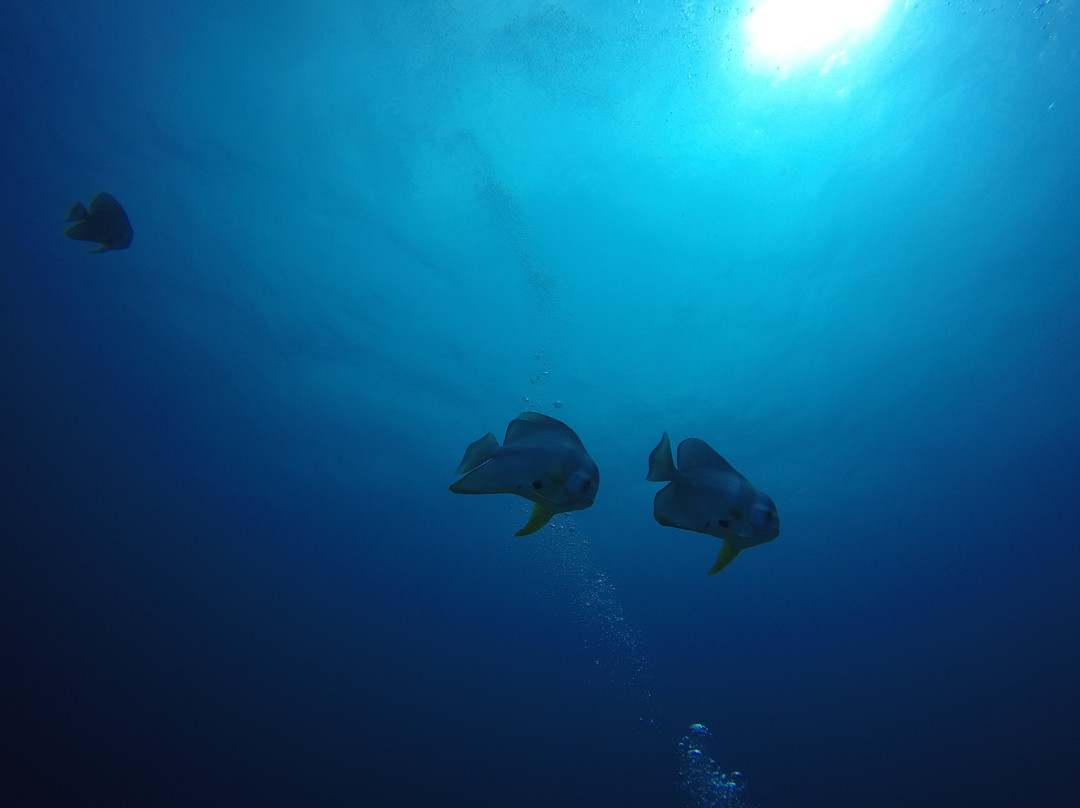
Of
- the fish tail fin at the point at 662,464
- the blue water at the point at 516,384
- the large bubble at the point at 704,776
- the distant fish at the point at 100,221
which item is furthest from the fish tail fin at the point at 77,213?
the large bubble at the point at 704,776

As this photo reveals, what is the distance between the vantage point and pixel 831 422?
18656mm

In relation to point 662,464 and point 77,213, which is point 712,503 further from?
point 77,213

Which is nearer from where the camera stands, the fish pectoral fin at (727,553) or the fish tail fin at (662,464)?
the fish tail fin at (662,464)

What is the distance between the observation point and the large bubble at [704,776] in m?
26.2

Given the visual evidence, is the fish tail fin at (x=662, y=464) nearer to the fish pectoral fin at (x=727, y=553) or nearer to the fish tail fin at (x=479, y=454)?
the fish pectoral fin at (x=727, y=553)

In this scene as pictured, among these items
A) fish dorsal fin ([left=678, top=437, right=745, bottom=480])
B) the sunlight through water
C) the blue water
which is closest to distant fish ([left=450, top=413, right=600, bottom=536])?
fish dorsal fin ([left=678, top=437, right=745, bottom=480])

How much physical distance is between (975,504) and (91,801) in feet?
125

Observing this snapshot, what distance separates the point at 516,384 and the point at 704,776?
99.2ft

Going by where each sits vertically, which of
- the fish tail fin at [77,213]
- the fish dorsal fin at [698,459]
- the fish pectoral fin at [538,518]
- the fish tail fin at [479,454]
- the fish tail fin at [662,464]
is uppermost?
the fish tail fin at [77,213]

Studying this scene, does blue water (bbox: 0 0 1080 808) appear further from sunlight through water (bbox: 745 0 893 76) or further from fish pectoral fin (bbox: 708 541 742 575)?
fish pectoral fin (bbox: 708 541 742 575)

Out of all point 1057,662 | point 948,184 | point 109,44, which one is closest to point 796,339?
point 948,184

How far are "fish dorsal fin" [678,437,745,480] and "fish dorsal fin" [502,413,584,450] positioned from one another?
0.48 metres

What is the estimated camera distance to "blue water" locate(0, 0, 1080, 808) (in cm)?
1034

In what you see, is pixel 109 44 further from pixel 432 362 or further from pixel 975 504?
pixel 975 504
